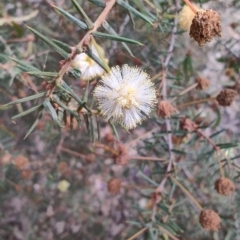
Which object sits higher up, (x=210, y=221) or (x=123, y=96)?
(x=123, y=96)

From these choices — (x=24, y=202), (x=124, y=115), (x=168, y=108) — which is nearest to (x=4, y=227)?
(x=24, y=202)

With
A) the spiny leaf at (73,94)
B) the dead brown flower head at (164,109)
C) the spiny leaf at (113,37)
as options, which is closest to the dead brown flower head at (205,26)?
the spiny leaf at (113,37)

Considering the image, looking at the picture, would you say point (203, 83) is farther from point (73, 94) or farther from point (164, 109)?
point (73, 94)

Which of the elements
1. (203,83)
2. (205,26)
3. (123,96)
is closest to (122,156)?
(203,83)

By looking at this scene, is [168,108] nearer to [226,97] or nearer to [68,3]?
[226,97]

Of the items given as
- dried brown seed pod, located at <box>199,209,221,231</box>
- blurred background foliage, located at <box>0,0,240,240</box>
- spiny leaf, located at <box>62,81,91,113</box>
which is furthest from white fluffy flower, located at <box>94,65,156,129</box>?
dried brown seed pod, located at <box>199,209,221,231</box>

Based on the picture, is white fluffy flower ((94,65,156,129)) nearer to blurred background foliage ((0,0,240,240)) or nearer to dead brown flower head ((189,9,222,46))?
dead brown flower head ((189,9,222,46))
